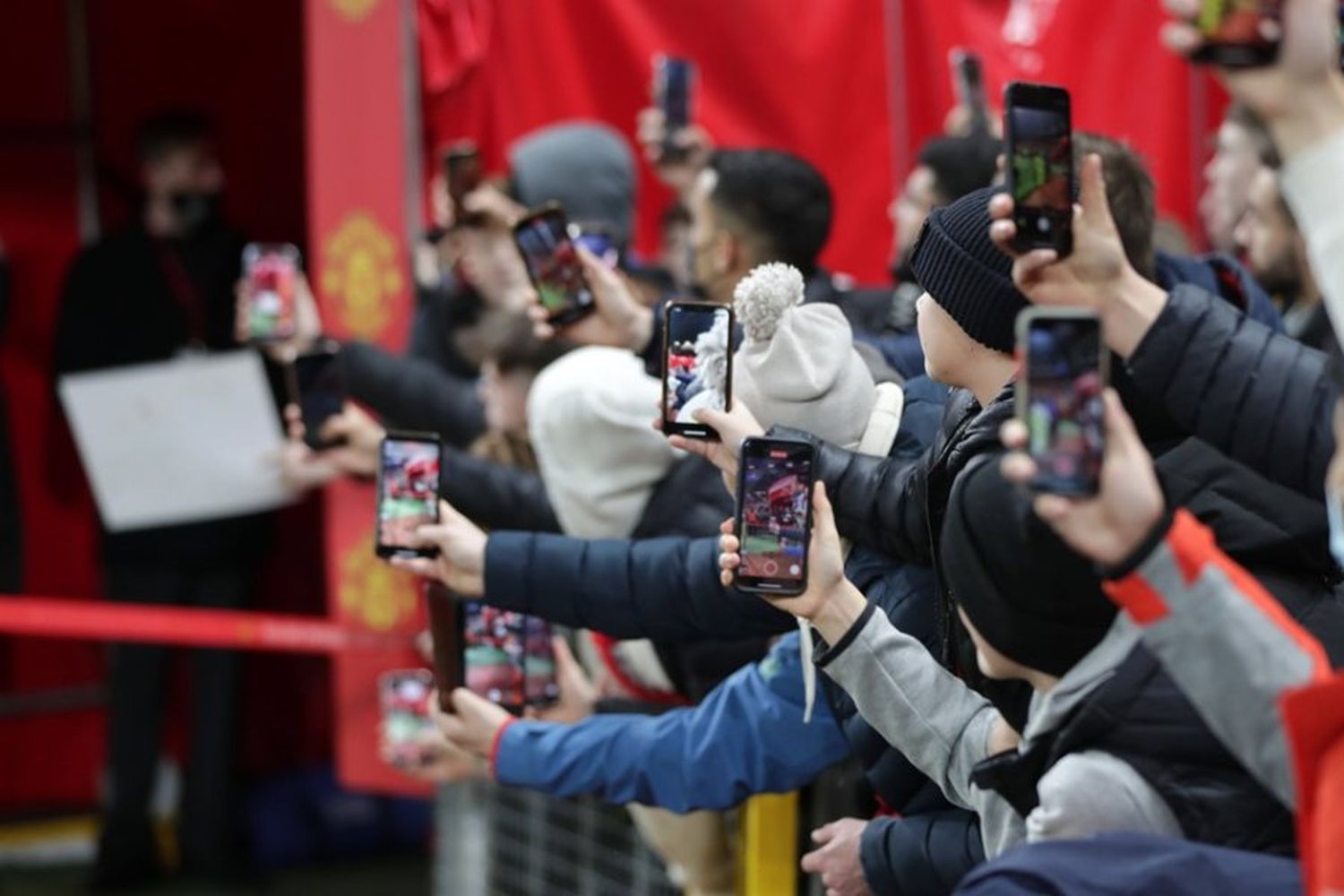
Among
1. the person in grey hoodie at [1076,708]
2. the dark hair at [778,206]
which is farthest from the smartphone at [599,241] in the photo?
the person in grey hoodie at [1076,708]

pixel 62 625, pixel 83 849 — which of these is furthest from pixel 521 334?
pixel 83 849

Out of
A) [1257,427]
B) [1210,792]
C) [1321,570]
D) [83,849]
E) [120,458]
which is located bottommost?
[83,849]

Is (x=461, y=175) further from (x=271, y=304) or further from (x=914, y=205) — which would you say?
(x=914, y=205)

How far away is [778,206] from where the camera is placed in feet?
11.7

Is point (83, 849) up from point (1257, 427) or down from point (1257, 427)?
down

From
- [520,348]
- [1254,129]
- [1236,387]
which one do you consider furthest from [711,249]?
[1236,387]

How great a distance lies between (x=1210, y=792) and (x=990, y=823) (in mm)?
325

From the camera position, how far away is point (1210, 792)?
1910 mm

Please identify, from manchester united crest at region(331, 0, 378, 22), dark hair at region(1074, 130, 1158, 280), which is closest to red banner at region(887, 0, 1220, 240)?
manchester united crest at region(331, 0, 378, 22)

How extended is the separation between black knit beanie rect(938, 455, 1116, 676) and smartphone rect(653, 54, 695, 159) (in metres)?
2.98

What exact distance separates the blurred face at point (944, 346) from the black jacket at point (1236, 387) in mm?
421

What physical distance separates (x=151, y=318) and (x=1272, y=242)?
302 centimetres

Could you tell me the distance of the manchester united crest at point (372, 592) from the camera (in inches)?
196

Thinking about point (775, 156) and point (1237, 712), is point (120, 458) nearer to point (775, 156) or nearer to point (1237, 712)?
point (775, 156)
